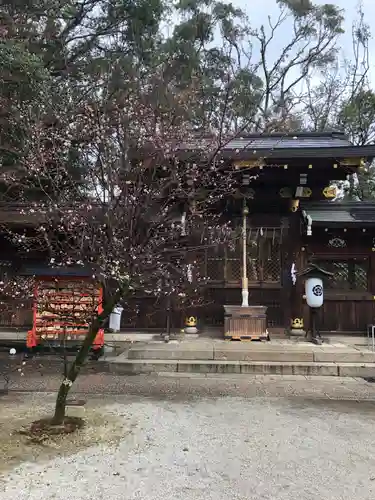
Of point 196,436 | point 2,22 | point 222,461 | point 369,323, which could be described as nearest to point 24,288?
point 2,22

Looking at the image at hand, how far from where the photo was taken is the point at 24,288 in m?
10.2

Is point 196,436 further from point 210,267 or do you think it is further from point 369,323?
point 369,323

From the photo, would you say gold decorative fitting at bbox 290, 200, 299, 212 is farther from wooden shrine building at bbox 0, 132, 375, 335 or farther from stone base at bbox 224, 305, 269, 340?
stone base at bbox 224, 305, 269, 340

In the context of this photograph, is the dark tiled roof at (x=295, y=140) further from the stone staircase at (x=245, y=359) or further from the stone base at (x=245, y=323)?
the stone staircase at (x=245, y=359)

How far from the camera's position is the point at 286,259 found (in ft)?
38.5

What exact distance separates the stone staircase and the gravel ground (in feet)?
6.44

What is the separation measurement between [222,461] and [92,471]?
1.23 metres

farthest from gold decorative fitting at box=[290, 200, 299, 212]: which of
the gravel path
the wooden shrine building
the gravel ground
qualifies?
the gravel path

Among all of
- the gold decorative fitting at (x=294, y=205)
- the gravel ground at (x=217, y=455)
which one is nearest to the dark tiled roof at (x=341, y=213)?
the gold decorative fitting at (x=294, y=205)

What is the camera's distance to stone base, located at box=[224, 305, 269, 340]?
10.9 meters

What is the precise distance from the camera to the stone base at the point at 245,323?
10.9 metres

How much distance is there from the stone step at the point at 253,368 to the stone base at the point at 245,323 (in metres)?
1.75

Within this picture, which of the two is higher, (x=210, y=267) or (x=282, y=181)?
(x=282, y=181)

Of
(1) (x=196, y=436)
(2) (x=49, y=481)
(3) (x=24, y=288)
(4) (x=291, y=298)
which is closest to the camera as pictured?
(2) (x=49, y=481)
